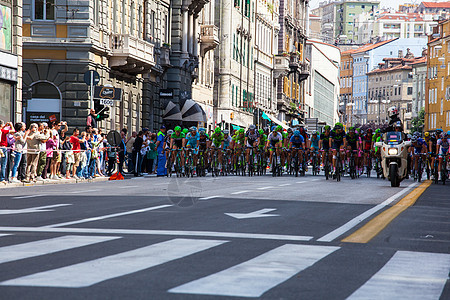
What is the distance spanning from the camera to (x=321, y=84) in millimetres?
144250

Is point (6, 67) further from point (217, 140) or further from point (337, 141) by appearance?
point (337, 141)

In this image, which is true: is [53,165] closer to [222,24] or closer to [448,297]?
[448,297]

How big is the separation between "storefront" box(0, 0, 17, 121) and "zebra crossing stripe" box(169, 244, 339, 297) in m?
24.0

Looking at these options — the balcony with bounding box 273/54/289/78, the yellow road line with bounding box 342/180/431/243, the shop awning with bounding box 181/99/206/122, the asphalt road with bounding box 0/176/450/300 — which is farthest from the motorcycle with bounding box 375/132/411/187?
the balcony with bounding box 273/54/289/78

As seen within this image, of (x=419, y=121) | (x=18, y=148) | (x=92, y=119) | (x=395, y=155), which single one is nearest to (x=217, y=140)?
(x=92, y=119)

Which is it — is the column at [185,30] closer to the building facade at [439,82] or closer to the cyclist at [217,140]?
the cyclist at [217,140]

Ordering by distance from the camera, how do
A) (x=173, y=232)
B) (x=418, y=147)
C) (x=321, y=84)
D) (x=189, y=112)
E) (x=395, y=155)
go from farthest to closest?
(x=321, y=84) < (x=189, y=112) < (x=418, y=147) < (x=395, y=155) < (x=173, y=232)

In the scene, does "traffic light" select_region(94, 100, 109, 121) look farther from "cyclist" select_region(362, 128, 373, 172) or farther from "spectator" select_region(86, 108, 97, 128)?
"cyclist" select_region(362, 128, 373, 172)

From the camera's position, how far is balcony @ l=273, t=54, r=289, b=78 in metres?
91.2

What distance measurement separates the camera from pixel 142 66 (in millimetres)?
44875

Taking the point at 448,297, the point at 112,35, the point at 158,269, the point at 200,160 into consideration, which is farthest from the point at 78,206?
the point at 112,35

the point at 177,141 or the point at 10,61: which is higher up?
the point at 10,61

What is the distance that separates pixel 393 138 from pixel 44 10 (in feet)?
57.8

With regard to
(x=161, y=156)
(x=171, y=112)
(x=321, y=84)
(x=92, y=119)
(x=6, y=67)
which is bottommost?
(x=161, y=156)
